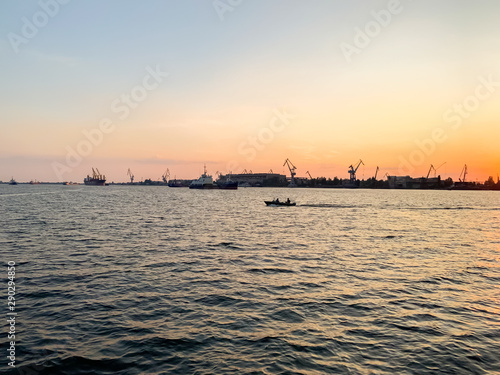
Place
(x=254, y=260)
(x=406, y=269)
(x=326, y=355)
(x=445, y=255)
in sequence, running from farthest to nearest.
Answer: (x=445, y=255), (x=254, y=260), (x=406, y=269), (x=326, y=355)

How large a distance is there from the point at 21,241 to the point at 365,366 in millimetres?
34774

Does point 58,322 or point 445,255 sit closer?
point 58,322

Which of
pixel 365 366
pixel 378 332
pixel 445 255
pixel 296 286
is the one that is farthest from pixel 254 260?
pixel 445 255

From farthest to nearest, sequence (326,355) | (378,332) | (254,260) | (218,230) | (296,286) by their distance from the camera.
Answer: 1. (218,230)
2. (254,260)
3. (296,286)
4. (378,332)
5. (326,355)

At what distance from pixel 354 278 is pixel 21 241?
3228 cm

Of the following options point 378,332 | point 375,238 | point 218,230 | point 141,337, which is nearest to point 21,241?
point 218,230

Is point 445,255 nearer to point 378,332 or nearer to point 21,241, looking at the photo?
point 378,332

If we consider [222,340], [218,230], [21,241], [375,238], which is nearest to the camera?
[222,340]

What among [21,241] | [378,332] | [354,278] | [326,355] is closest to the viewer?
[326,355]

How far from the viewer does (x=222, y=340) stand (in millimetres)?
12234

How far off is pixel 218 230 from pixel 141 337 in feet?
104

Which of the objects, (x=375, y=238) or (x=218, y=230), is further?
(x=218, y=230)

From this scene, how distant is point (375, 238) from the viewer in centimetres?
3912

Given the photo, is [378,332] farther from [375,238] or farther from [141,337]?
[375,238]
